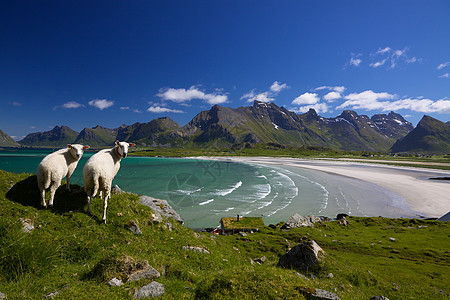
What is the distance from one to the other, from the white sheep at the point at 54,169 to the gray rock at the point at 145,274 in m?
6.66

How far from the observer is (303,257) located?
39.8 ft

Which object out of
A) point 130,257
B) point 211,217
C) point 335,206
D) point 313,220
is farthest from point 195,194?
point 130,257

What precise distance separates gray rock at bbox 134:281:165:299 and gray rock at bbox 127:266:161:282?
1.96 feet

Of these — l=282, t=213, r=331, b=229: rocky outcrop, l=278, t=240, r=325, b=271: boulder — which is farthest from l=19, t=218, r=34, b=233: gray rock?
l=282, t=213, r=331, b=229: rocky outcrop

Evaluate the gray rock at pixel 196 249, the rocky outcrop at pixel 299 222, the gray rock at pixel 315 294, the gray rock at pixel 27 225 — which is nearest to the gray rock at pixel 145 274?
the gray rock at pixel 196 249

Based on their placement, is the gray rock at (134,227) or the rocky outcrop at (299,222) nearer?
the gray rock at (134,227)

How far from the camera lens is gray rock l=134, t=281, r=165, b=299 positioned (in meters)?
5.64

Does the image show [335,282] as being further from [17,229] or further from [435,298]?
[17,229]

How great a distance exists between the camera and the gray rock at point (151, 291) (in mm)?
5643

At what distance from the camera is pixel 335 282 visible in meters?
10.2

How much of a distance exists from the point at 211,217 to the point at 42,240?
28.9 m

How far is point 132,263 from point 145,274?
0.60 metres

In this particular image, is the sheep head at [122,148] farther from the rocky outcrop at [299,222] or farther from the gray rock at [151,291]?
the rocky outcrop at [299,222]

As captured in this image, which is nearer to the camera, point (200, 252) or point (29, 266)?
point (29, 266)
